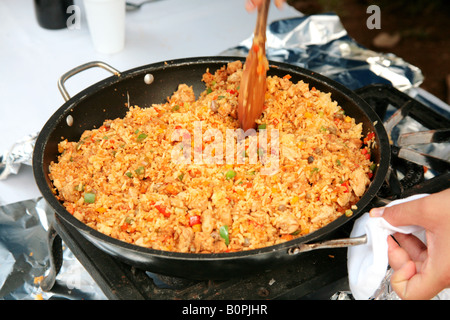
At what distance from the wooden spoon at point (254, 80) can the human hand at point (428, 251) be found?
0.55 metres

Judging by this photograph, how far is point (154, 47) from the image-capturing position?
2.46 meters

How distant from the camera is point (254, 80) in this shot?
1.41 metres

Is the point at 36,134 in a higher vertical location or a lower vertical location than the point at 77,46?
lower

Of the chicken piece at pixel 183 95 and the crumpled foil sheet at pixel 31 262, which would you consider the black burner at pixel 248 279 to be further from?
the chicken piece at pixel 183 95

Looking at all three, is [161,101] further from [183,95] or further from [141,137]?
[141,137]

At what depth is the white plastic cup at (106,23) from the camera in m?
2.16

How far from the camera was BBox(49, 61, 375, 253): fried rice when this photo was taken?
3.92 feet

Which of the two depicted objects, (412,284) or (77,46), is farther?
(77,46)

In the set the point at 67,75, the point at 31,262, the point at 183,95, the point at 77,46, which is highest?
the point at 67,75

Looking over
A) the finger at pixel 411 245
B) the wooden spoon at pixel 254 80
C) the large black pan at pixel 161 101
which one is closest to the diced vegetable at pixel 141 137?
the large black pan at pixel 161 101

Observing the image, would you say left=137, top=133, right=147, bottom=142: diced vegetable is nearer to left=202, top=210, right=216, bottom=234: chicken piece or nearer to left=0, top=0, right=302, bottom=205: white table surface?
left=202, top=210, right=216, bottom=234: chicken piece

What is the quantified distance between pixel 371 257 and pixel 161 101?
101 centimetres

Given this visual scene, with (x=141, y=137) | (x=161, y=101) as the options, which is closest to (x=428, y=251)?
(x=141, y=137)

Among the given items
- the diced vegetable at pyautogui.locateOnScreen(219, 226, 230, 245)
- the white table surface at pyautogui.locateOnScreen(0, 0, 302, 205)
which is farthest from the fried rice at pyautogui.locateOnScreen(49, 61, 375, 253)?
the white table surface at pyautogui.locateOnScreen(0, 0, 302, 205)
